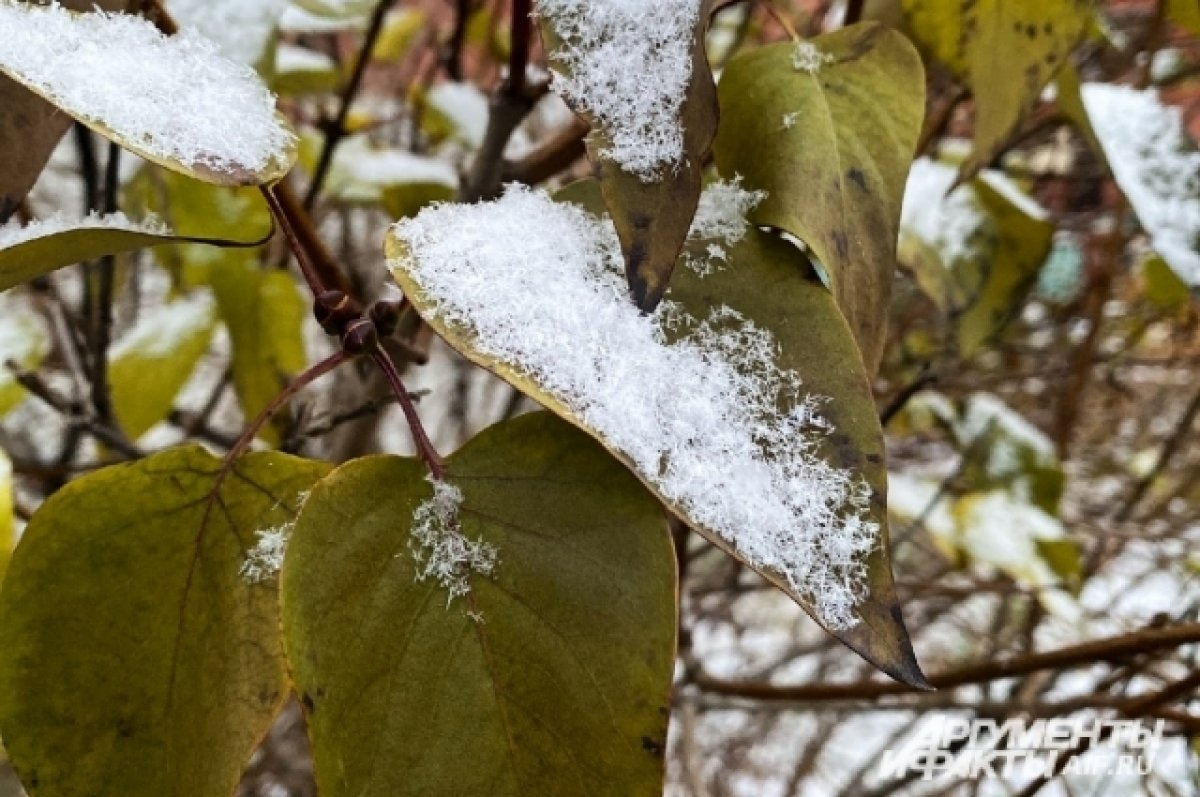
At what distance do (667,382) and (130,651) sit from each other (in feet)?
0.46

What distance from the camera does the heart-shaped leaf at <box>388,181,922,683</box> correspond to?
0.18 m

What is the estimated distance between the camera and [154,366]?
20.7 inches

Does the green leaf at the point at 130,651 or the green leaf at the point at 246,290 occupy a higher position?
the green leaf at the point at 246,290

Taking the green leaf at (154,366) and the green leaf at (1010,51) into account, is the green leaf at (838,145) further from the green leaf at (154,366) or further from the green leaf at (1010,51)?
the green leaf at (154,366)

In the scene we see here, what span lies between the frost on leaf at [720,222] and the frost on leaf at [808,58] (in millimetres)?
42

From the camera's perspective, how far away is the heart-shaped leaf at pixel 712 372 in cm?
18

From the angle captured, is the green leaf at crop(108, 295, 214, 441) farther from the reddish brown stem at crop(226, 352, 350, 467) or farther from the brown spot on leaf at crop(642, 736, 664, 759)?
the brown spot on leaf at crop(642, 736, 664, 759)

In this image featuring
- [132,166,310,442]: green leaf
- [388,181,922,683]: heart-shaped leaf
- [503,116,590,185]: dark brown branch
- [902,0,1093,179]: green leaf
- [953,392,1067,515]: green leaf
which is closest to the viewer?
[388,181,922,683]: heart-shaped leaf

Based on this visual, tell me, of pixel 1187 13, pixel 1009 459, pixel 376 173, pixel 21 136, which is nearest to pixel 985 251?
pixel 1187 13

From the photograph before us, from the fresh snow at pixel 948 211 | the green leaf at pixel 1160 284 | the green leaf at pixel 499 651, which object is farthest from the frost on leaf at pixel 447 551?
the green leaf at pixel 1160 284

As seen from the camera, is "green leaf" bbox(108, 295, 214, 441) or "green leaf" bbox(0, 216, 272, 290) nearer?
"green leaf" bbox(0, 216, 272, 290)

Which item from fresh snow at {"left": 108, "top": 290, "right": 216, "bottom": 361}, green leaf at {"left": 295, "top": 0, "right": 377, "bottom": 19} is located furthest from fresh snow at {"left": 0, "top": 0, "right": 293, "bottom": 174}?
fresh snow at {"left": 108, "top": 290, "right": 216, "bottom": 361}

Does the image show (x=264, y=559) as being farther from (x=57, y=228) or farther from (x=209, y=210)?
(x=209, y=210)

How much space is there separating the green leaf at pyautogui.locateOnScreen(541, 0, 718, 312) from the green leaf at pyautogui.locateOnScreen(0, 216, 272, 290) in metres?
0.08
